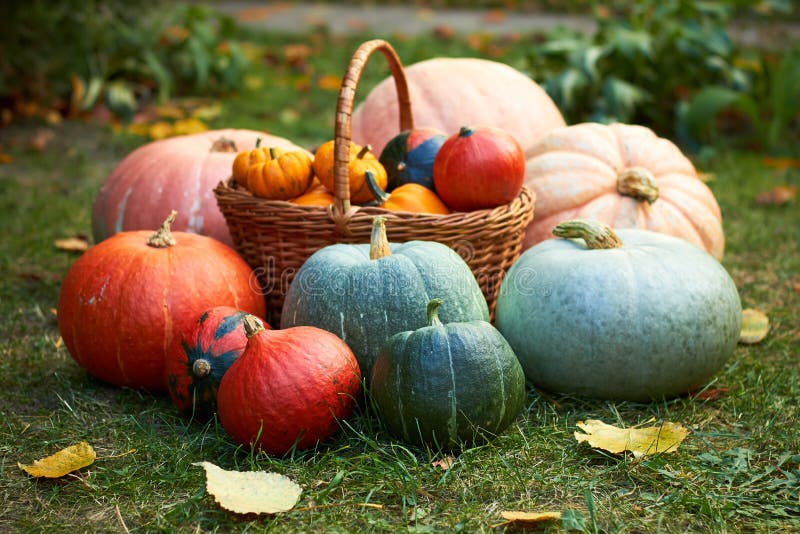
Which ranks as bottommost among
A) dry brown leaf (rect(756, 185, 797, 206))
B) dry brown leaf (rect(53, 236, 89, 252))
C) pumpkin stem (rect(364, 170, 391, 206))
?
dry brown leaf (rect(756, 185, 797, 206))

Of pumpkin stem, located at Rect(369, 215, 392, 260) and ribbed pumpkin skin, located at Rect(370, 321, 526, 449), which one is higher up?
pumpkin stem, located at Rect(369, 215, 392, 260)

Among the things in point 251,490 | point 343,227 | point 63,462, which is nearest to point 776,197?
point 343,227

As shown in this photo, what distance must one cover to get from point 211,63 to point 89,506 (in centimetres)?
498

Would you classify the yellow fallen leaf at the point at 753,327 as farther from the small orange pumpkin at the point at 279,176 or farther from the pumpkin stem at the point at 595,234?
the small orange pumpkin at the point at 279,176

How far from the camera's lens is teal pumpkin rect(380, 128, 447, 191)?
2.96 meters

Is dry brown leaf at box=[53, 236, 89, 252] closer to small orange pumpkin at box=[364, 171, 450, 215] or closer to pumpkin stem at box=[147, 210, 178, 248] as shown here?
pumpkin stem at box=[147, 210, 178, 248]

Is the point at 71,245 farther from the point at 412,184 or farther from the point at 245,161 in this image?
the point at 412,184

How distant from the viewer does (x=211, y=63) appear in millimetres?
6320

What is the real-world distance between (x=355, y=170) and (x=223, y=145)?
3.29 ft

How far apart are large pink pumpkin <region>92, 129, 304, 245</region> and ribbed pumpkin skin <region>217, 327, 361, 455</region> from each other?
122 cm

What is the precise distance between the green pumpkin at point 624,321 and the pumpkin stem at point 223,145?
1.61 metres

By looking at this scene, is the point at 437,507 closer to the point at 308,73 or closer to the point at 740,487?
the point at 740,487

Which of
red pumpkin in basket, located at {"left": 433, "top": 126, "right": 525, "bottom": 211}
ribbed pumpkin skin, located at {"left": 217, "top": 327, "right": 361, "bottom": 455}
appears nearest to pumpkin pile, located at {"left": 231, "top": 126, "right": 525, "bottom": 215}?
red pumpkin in basket, located at {"left": 433, "top": 126, "right": 525, "bottom": 211}

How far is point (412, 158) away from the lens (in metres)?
2.99
